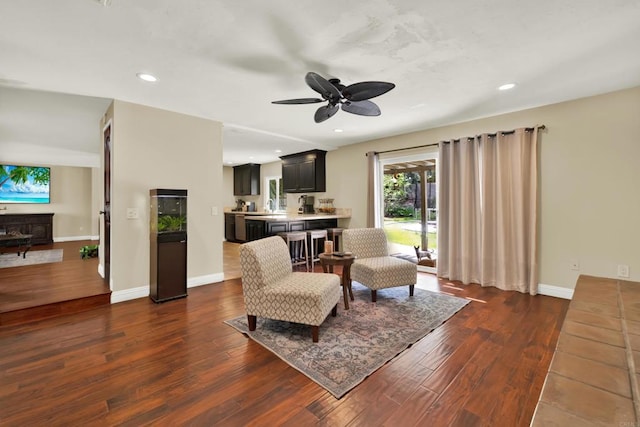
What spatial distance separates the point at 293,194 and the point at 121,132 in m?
4.46

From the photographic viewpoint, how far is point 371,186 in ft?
17.8

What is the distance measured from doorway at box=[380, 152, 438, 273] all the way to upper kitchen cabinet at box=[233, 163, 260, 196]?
14.2 ft

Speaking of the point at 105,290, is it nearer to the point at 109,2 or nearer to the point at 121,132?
the point at 121,132

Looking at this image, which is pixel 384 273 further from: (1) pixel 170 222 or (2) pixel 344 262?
(1) pixel 170 222

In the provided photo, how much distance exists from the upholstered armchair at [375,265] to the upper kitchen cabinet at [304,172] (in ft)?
9.03

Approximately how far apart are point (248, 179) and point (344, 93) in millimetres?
6364

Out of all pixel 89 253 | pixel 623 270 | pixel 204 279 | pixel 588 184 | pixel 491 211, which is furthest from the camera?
pixel 89 253

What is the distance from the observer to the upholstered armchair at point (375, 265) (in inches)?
136

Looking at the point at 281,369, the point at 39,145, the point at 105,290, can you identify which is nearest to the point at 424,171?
the point at 281,369

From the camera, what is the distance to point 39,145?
5844 mm

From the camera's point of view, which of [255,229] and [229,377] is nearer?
[229,377]

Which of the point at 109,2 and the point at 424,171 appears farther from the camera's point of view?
→ the point at 424,171

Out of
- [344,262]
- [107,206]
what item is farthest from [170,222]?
[344,262]

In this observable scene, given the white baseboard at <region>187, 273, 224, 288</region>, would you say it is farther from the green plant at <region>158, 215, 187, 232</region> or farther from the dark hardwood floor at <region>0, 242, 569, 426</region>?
the dark hardwood floor at <region>0, 242, 569, 426</region>
